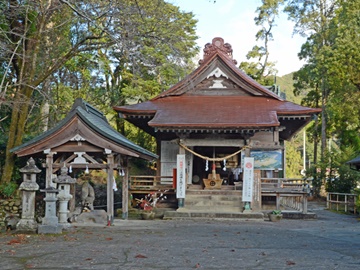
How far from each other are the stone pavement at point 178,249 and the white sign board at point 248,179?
5176 millimetres

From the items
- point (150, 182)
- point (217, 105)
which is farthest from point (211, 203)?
point (217, 105)

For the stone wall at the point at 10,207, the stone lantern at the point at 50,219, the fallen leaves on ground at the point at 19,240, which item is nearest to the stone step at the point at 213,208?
the stone wall at the point at 10,207

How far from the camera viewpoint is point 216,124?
18.7 m

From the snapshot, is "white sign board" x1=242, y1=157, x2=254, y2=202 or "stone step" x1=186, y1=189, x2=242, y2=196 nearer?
"white sign board" x1=242, y1=157, x2=254, y2=202

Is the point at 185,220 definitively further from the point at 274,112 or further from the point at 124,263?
the point at 124,263

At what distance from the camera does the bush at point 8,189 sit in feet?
52.0

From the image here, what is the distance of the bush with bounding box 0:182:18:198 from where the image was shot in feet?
52.0

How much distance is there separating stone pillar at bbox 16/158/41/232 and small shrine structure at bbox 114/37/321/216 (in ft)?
23.7

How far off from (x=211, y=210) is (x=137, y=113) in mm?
5677

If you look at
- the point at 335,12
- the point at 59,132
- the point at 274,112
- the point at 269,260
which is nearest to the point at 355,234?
the point at 269,260

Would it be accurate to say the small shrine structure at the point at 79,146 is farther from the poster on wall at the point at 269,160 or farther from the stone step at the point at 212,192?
the poster on wall at the point at 269,160

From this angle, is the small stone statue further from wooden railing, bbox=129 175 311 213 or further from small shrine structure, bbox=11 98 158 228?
wooden railing, bbox=129 175 311 213

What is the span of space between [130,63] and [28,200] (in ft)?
15.0

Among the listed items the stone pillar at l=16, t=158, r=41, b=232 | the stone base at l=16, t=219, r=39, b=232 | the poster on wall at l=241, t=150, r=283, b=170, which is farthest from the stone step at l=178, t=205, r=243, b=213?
the stone base at l=16, t=219, r=39, b=232
